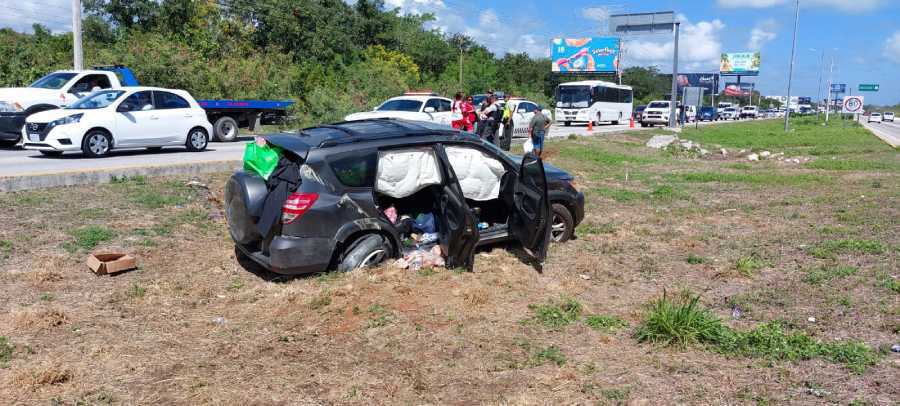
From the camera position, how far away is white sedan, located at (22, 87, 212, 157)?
45.8 ft

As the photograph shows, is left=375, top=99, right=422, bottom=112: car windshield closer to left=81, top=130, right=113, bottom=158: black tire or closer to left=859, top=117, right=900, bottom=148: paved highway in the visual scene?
left=81, top=130, right=113, bottom=158: black tire

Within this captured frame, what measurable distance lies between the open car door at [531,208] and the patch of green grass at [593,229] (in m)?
1.96

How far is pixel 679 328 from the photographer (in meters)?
5.05

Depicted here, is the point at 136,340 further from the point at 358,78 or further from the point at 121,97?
the point at 358,78

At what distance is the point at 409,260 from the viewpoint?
21.6ft

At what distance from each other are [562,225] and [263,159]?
11.9ft

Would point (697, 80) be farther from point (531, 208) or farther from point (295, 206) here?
point (295, 206)

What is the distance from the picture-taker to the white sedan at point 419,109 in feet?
66.5

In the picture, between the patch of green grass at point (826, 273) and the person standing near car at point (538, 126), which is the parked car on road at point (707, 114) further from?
the patch of green grass at point (826, 273)

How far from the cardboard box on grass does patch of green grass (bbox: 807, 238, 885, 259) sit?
727 centimetres

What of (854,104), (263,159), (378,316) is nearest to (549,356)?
(378,316)

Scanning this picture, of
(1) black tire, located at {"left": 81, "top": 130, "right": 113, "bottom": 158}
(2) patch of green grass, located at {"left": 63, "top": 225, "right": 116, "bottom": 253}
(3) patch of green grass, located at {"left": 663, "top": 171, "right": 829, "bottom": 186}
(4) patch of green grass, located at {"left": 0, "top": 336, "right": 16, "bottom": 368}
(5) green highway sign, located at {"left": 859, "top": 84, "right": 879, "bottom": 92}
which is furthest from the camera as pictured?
(5) green highway sign, located at {"left": 859, "top": 84, "right": 879, "bottom": 92}

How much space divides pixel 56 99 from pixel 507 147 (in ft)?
36.8

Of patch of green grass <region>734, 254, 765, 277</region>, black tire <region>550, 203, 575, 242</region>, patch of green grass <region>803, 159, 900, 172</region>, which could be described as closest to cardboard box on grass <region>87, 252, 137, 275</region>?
black tire <region>550, 203, 575, 242</region>
